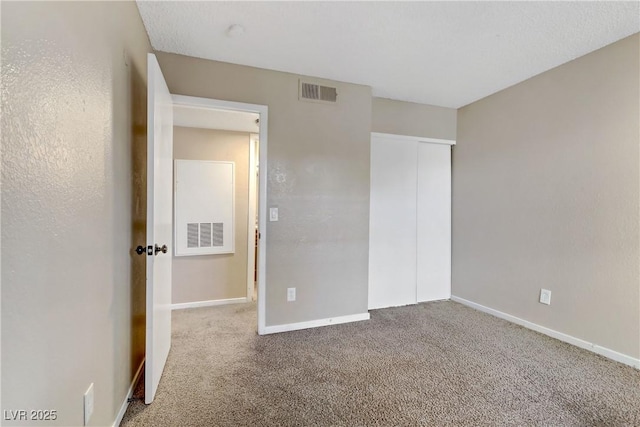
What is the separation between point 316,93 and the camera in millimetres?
2746

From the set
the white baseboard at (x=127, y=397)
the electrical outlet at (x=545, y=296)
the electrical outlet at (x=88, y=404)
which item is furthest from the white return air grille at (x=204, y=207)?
the electrical outlet at (x=545, y=296)

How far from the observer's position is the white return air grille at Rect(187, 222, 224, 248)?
3381mm

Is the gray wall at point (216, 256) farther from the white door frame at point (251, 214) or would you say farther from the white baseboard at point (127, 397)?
the white baseboard at point (127, 397)

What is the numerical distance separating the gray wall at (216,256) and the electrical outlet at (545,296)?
3182 millimetres

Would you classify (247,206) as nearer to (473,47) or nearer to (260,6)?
(260,6)

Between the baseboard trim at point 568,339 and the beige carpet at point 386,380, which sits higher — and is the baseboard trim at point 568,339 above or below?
above

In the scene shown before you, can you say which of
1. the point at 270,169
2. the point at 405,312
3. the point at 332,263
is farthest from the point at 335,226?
the point at 405,312

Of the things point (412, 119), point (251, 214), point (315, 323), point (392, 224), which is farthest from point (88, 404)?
point (412, 119)

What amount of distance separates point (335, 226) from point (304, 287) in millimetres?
666

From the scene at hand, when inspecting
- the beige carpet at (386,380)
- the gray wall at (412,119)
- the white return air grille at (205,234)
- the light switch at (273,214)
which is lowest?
the beige carpet at (386,380)

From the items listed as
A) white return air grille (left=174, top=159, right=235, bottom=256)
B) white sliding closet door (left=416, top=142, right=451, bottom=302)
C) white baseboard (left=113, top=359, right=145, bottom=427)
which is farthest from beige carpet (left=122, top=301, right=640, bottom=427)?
A: white return air grille (left=174, top=159, right=235, bottom=256)

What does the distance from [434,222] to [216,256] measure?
2771 mm

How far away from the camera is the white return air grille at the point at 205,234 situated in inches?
133

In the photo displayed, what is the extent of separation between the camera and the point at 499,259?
3.10 meters
